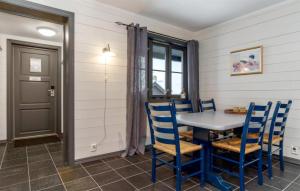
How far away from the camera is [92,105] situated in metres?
2.78

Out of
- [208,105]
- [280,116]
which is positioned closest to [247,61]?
[208,105]

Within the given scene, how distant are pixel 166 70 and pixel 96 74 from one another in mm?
1533

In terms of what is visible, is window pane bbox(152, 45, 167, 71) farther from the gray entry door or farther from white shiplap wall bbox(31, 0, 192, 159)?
the gray entry door

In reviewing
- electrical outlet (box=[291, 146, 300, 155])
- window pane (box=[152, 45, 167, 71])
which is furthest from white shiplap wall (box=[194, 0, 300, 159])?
window pane (box=[152, 45, 167, 71])

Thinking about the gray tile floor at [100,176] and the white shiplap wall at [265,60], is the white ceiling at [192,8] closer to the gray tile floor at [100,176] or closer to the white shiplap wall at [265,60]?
the white shiplap wall at [265,60]

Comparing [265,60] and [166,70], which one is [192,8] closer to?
[166,70]

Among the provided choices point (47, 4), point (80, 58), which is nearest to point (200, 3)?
point (80, 58)

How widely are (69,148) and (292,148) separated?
3352 mm

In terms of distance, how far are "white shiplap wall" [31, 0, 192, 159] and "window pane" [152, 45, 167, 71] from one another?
713 mm

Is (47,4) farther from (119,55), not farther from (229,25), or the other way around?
(229,25)

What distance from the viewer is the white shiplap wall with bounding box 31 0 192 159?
2.64 meters

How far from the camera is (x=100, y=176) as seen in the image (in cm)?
226

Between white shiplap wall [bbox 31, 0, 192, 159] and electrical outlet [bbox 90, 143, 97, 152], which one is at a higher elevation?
white shiplap wall [bbox 31, 0, 192, 159]

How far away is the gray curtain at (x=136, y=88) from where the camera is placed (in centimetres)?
300
